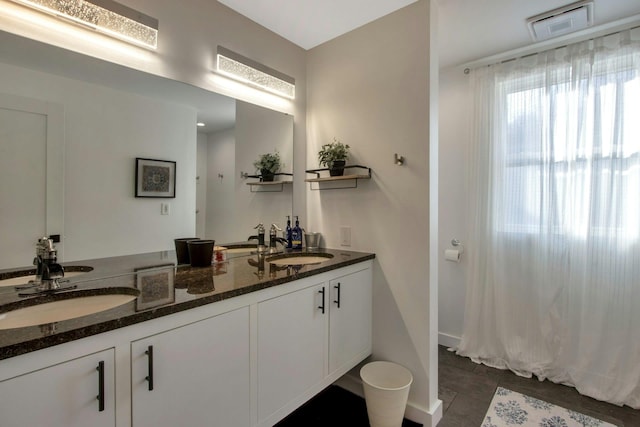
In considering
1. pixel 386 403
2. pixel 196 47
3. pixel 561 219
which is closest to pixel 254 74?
pixel 196 47

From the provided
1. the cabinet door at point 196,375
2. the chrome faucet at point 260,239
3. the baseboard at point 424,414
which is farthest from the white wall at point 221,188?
the baseboard at point 424,414

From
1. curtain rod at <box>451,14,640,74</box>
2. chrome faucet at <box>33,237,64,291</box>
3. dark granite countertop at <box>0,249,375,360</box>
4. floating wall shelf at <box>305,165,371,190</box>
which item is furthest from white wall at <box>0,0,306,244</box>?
curtain rod at <box>451,14,640,74</box>

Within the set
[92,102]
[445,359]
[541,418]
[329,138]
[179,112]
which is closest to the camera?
[92,102]

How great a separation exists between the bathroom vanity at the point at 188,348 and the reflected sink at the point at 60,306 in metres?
0.03

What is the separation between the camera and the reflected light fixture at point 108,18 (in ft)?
4.40

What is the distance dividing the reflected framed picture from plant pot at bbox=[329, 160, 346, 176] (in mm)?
1011

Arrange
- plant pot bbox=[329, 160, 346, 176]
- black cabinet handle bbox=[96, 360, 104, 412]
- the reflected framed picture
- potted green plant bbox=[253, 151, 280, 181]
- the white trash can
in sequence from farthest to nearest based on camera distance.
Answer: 1. potted green plant bbox=[253, 151, 280, 181]
2. plant pot bbox=[329, 160, 346, 176]
3. the white trash can
4. the reflected framed picture
5. black cabinet handle bbox=[96, 360, 104, 412]

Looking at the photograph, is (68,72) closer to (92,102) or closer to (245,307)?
(92,102)

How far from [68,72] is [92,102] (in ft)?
0.46

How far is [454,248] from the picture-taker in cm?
280

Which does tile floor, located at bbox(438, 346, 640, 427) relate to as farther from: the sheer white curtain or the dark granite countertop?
the dark granite countertop

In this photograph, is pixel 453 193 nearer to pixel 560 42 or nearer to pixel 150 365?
pixel 560 42

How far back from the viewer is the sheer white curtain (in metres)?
2.04

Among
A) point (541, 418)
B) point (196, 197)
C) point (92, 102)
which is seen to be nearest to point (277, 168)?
point (196, 197)
